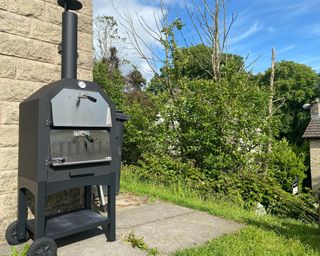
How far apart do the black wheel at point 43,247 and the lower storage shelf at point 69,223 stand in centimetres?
9

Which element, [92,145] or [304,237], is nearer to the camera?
[92,145]

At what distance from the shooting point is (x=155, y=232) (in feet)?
10.9

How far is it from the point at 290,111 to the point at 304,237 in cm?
2725

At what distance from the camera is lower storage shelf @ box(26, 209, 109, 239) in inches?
106

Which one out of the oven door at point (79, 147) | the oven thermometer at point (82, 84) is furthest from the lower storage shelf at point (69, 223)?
the oven thermometer at point (82, 84)

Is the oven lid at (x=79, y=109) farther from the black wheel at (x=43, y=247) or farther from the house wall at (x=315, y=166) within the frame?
the house wall at (x=315, y=166)

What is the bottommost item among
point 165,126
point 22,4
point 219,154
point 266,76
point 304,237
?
point 304,237

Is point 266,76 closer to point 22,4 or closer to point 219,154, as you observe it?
point 219,154

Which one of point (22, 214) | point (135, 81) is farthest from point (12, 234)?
point (135, 81)

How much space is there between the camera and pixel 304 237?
3.41 metres

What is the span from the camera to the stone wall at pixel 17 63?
3066 millimetres

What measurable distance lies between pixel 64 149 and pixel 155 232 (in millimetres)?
1365

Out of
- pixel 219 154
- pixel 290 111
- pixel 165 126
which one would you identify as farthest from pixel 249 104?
pixel 290 111

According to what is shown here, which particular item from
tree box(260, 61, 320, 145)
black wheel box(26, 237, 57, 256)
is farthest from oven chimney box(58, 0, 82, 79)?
tree box(260, 61, 320, 145)
